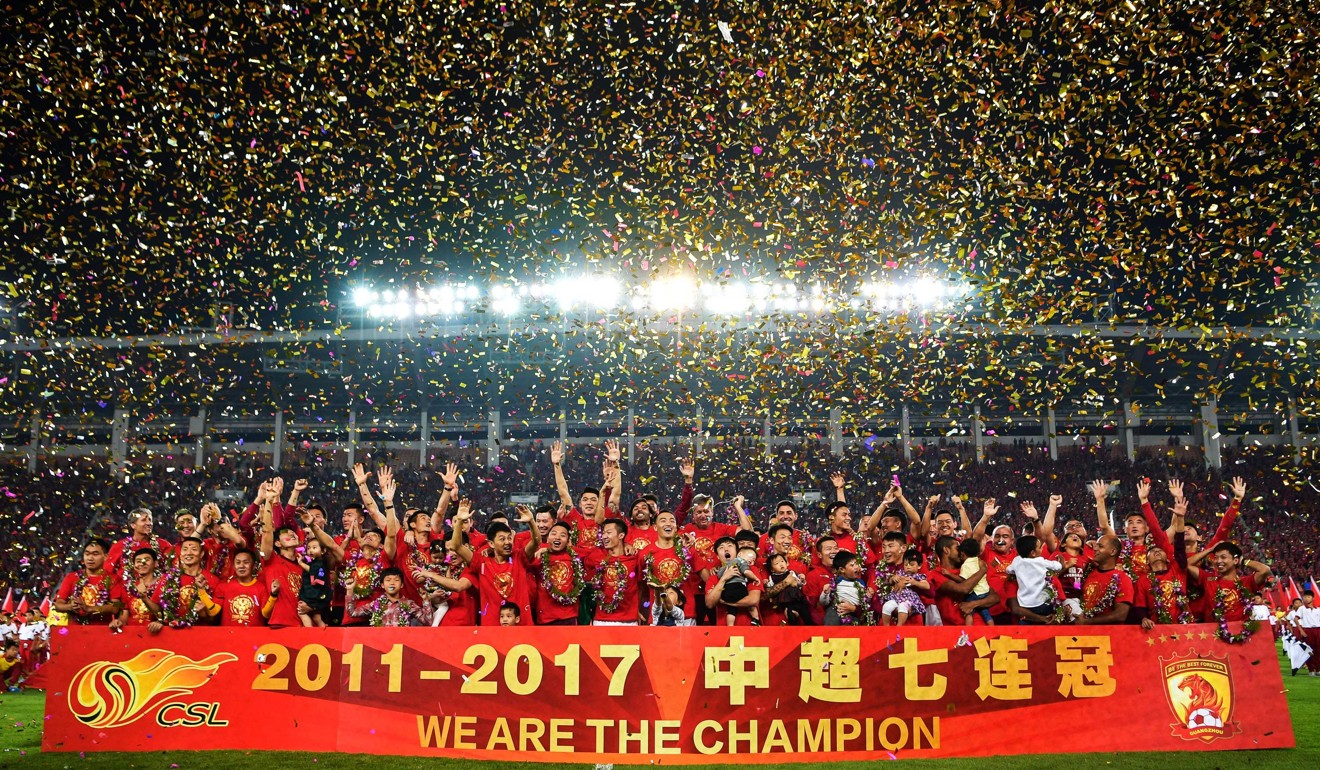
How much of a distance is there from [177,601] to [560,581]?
3125mm

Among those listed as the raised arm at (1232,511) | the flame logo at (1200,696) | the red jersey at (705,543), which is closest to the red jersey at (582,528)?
the red jersey at (705,543)

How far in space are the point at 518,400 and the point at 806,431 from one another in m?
9.48

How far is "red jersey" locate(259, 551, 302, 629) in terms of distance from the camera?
762 cm

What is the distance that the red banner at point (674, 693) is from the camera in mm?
6453

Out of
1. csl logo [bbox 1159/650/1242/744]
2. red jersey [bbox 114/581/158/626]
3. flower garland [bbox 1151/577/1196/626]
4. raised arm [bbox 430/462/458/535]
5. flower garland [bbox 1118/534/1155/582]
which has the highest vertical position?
raised arm [bbox 430/462/458/535]

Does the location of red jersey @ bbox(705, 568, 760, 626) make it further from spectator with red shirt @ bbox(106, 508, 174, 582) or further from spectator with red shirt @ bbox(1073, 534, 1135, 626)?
spectator with red shirt @ bbox(106, 508, 174, 582)

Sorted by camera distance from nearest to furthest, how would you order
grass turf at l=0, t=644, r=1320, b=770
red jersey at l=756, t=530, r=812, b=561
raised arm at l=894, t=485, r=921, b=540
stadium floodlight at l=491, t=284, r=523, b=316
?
1. grass turf at l=0, t=644, r=1320, b=770
2. red jersey at l=756, t=530, r=812, b=561
3. raised arm at l=894, t=485, r=921, b=540
4. stadium floodlight at l=491, t=284, r=523, b=316

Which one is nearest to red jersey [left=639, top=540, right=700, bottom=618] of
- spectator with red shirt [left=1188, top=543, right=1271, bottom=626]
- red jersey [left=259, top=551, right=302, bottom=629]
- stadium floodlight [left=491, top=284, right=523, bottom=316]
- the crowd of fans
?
red jersey [left=259, top=551, right=302, bottom=629]

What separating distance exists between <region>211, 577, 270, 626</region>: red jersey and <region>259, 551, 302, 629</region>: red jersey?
4 centimetres

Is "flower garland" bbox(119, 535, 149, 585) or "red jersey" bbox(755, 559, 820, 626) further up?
"flower garland" bbox(119, 535, 149, 585)

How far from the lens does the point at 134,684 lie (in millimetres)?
7082

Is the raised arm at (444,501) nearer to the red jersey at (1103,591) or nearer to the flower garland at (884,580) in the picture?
the flower garland at (884,580)

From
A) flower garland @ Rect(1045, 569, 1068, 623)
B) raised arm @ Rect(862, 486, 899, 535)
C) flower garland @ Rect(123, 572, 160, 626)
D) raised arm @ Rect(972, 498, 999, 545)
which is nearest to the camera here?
flower garland @ Rect(1045, 569, 1068, 623)

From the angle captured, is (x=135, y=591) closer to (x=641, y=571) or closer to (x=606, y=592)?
(x=606, y=592)
